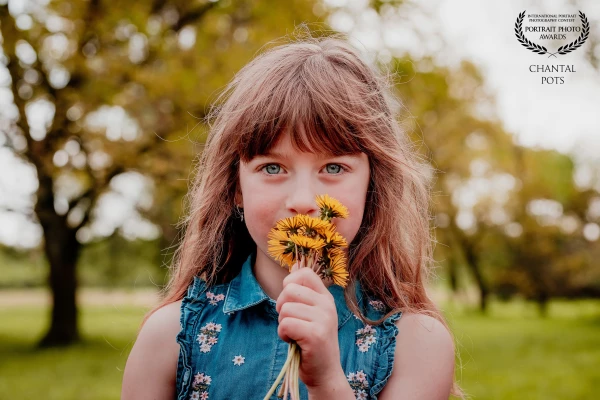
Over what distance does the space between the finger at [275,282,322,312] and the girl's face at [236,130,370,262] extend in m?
0.29

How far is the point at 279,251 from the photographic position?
1.70m

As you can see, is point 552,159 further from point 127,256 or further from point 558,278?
point 127,256

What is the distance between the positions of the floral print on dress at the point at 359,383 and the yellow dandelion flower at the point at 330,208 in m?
0.53

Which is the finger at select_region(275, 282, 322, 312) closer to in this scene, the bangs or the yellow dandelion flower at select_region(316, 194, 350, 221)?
the yellow dandelion flower at select_region(316, 194, 350, 221)

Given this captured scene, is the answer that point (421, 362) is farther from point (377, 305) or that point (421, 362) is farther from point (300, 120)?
point (300, 120)

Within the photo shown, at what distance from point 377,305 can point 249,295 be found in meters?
0.42

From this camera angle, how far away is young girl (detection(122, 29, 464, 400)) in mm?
1924

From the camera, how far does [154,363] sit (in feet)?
6.45

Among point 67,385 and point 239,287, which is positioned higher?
point 239,287

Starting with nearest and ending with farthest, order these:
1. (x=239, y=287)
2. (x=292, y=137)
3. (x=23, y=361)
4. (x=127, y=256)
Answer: (x=292, y=137)
(x=239, y=287)
(x=23, y=361)
(x=127, y=256)

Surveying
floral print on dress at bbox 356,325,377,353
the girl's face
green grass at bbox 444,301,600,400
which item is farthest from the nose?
green grass at bbox 444,301,600,400

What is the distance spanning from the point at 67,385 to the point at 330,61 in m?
10.0

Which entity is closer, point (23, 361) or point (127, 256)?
point (23, 361)

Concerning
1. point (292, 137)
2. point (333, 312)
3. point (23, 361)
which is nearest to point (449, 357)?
point (333, 312)
